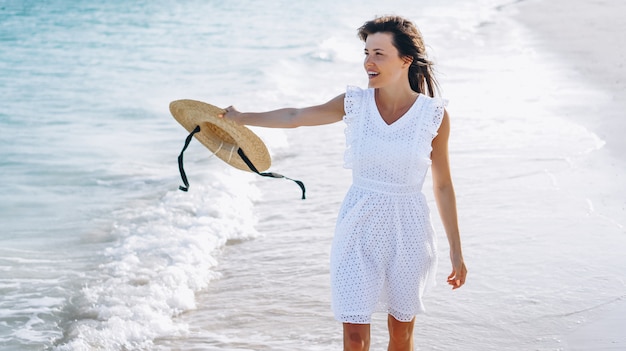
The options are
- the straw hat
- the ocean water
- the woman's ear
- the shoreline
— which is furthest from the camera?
the shoreline

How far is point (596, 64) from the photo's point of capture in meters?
13.9

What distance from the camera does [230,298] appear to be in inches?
228

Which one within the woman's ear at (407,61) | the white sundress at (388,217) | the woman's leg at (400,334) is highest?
the woman's ear at (407,61)

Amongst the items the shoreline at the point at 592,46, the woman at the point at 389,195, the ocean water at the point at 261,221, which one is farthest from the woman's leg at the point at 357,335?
the shoreline at the point at 592,46

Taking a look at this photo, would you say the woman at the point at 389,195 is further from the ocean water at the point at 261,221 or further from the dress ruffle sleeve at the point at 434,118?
the ocean water at the point at 261,221

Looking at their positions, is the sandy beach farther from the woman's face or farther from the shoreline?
the woman's face

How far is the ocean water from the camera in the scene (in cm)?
525

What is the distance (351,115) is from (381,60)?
10.0 inches

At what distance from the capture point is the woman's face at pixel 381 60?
3463 millimetres

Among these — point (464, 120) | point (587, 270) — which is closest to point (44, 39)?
point (464, 120)

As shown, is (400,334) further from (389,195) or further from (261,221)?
(261,221)

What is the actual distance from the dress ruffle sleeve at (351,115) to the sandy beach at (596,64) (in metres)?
1.91

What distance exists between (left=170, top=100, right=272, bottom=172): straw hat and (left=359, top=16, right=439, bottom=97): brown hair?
723 mm

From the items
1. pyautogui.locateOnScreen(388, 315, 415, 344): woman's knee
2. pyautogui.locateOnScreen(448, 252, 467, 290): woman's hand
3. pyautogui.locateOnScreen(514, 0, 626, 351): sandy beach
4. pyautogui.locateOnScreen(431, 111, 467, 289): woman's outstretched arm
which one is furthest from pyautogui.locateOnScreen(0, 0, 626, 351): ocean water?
pyautogui.locateOnScreen(388, 315, 415, 344): woman's knee
